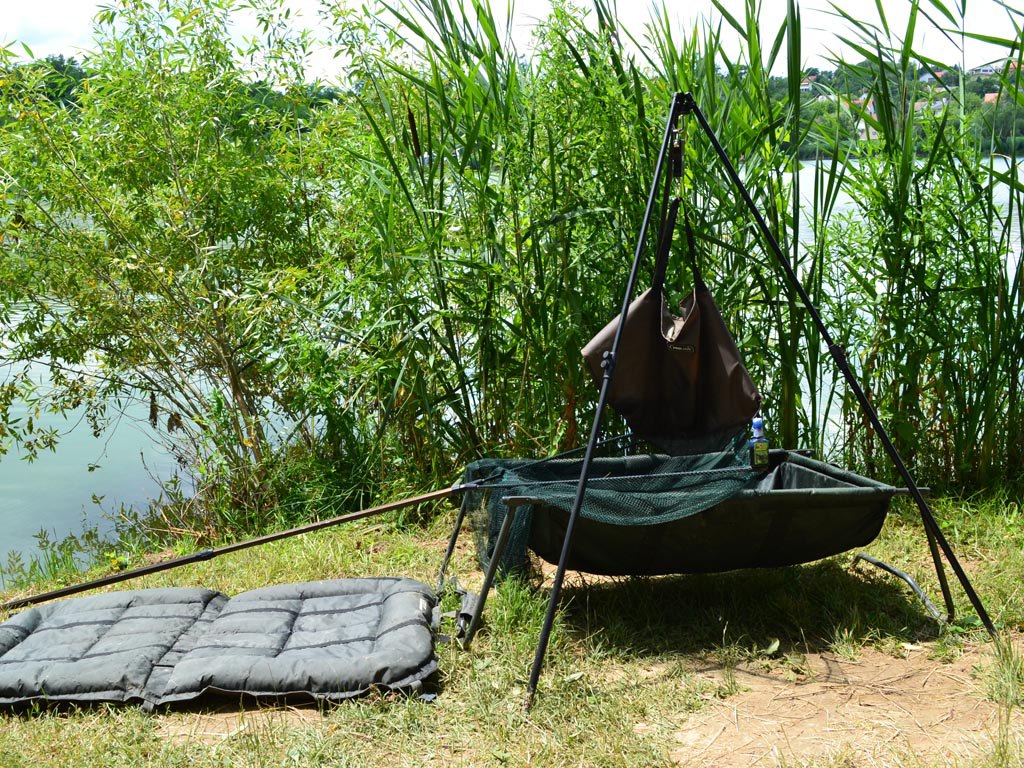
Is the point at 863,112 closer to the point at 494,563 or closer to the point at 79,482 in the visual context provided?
the point at 494,563

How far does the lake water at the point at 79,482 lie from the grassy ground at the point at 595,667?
1644 millimetres

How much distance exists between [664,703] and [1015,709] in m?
0.87

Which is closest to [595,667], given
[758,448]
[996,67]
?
[758,448]

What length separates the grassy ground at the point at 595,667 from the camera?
2.52 metres

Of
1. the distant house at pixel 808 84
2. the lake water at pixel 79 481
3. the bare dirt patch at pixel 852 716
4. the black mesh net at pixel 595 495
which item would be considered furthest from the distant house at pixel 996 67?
the lake water at pixel 79 481

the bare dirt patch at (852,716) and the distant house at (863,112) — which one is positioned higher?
the distant house at (863,112)

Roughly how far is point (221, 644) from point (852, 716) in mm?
1749

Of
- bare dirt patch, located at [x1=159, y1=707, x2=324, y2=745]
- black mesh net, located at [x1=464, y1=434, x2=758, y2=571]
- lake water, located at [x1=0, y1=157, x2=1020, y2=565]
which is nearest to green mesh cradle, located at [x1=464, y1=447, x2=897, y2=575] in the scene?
black mesh net, located at [x1=464, y1=434, x2=758, y2=571]

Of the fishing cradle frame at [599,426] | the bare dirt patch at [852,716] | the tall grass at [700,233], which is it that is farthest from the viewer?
the tall grass at [700,233]

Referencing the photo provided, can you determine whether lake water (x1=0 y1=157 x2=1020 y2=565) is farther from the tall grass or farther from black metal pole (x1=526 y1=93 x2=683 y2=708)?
black metal pole (x1=526 y1=93 x2=683 y2=708)

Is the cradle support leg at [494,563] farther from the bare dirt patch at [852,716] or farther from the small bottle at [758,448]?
the small bottle at [758,448]

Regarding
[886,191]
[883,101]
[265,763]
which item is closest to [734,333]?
[886,191]

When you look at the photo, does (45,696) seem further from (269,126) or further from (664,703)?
(269,126)

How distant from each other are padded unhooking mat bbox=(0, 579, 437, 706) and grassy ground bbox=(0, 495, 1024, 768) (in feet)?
0.23
